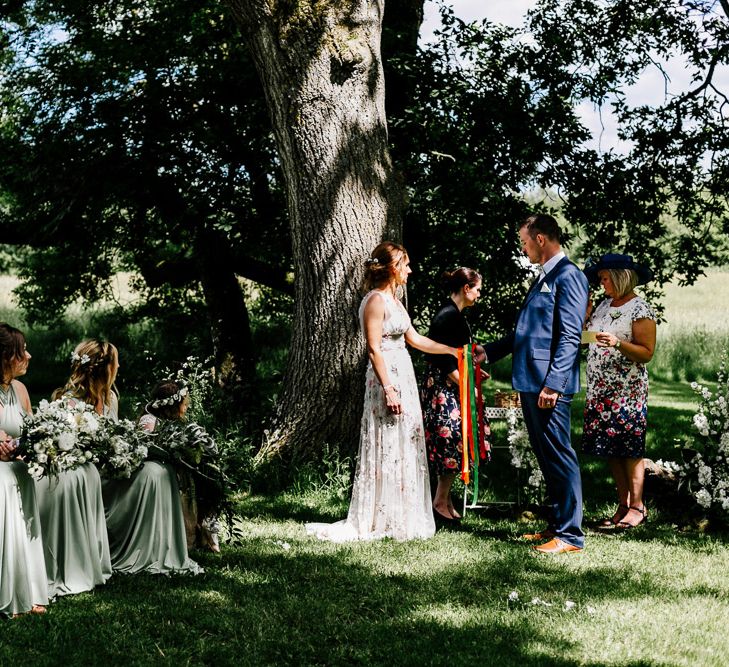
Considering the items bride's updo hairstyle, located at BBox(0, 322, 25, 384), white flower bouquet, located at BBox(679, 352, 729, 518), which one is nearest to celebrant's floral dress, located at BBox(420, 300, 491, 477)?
white flower bouquet, located at BBox(679, 352, 729, 518)

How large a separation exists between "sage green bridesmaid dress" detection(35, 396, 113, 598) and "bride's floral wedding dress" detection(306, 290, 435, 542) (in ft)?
5.88

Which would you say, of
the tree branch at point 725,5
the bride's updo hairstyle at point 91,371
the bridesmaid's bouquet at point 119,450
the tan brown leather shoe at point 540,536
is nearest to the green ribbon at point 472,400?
the tan brown leather shoe at point 540,536

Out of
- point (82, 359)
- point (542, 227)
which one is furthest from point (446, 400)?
point (82, 359)

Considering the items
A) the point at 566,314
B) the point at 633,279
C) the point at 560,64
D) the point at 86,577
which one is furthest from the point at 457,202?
the point at 86,577

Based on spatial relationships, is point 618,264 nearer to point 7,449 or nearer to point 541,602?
point 541,602

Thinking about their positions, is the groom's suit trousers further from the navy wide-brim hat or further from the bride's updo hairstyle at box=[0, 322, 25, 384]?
the bride's updo hairstyle at box=[0, 322, 25, 384]

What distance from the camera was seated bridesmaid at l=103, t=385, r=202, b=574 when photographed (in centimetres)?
535

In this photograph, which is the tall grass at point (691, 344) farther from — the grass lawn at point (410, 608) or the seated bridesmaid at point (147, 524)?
the seated bridesmaid at point (147, 524)

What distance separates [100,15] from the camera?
1275 cm

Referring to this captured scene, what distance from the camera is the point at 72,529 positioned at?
16.4 ft

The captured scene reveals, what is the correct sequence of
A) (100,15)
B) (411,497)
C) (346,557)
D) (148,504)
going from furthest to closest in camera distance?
(100,15)
(411,497)
(346,557)
(148,504)

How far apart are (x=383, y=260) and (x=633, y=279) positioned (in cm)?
192

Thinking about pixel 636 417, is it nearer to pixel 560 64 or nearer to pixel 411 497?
pixel 411 497

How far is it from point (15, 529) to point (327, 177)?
4196 millimetres
